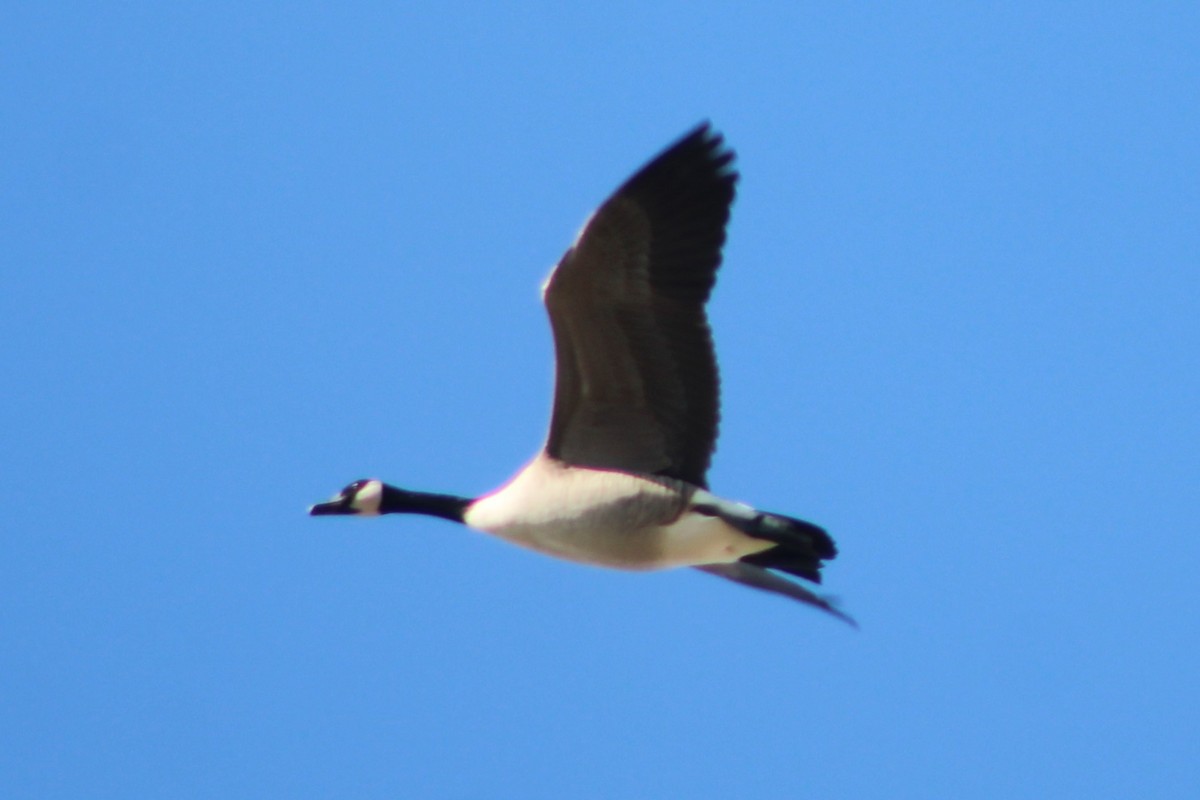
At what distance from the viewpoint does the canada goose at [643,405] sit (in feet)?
30.0

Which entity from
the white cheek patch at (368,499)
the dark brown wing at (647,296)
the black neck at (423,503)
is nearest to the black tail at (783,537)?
the dark brown wing at (647,296)

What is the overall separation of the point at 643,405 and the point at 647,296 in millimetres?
628

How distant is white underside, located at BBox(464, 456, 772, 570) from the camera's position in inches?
382

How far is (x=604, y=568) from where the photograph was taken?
9938mm

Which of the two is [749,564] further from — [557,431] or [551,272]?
[551,272]

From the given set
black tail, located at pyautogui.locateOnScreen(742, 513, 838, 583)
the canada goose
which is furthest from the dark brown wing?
black tail, located at pyautogui.locateOnScreen(742, 513, 838, 583)

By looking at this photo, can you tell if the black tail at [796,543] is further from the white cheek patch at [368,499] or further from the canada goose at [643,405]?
the white cheek patch at [368,499]

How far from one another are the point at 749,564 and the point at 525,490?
4.02 feet

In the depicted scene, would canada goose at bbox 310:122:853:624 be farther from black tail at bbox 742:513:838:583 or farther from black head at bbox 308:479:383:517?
black head at bbox 308:479:383:517

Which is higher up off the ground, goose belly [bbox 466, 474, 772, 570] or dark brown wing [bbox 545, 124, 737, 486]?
dark brown wing [bbox 545, 124, 737, 486]

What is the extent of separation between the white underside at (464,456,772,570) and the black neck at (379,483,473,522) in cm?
58

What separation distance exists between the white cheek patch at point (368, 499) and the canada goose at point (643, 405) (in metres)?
0.92

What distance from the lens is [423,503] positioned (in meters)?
10.7

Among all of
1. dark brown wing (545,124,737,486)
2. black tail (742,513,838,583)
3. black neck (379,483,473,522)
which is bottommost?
black tail (742,513,838,583)
